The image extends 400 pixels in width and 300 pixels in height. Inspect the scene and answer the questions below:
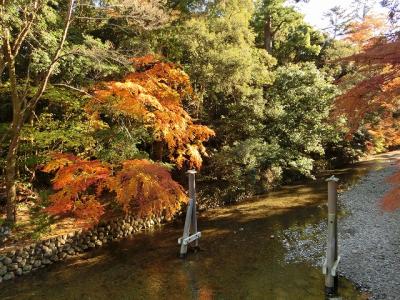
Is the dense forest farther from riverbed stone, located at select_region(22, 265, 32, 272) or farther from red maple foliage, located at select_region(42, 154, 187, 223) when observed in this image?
riverbed stone, located at select_region(22, 265, 32, 272)

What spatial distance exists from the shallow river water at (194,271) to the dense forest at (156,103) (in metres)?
1.37

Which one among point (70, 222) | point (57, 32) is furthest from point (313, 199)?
point (57, 32)

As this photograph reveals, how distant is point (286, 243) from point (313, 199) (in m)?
5.72

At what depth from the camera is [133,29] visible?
1280cm

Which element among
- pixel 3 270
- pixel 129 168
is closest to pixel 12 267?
pixel 3 270

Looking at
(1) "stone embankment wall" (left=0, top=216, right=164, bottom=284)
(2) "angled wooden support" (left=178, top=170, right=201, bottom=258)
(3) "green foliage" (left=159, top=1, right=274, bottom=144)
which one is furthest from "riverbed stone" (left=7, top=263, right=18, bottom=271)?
(3) "green foliage" (left=159, top=1, right=274, bottom=144)

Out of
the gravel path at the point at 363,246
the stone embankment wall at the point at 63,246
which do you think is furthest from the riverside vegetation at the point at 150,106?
the gravel path at the point at 363,246

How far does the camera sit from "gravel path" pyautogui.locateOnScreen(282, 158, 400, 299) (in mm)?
7219

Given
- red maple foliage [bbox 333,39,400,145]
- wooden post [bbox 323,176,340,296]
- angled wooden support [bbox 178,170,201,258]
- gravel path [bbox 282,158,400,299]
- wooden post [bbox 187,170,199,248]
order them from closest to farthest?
red maple foliage [bbox 333,39,400,145] → wooden post [bbox 323,176,340,296] → gravel path [bbox 282,158,400,299] → angled wooden support [bbox 178,170,201,258] → wooden post [bbox 187,170,199,248]

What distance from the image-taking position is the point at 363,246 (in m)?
8.99

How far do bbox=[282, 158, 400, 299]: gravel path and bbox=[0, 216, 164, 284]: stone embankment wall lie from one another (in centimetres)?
486

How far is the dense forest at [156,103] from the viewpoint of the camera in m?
9.48

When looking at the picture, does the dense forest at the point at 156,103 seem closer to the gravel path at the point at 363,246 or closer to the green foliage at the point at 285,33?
the green foliage at the point at 285,33

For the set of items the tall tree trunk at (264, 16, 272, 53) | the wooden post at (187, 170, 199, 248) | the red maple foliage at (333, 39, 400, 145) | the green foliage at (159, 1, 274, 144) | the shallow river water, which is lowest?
the shallow river water
